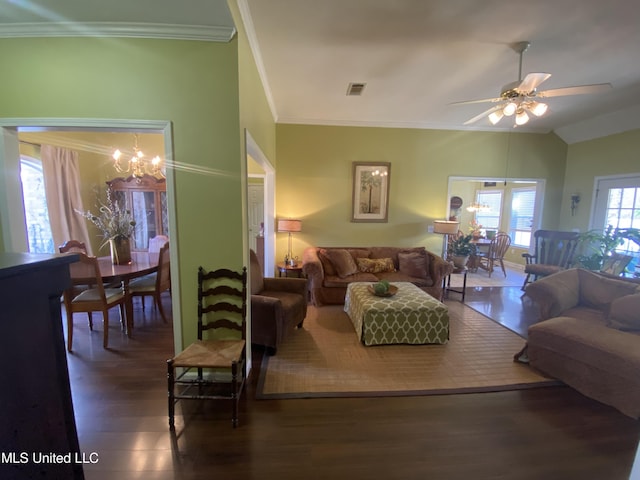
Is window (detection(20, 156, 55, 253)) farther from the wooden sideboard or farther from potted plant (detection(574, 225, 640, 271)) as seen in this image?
potted plant (detection(574, 225, 640, 271))

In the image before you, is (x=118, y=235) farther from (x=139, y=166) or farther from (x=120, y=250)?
(x=139, y=166)

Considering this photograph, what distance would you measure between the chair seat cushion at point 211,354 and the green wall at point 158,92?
1.03 metres

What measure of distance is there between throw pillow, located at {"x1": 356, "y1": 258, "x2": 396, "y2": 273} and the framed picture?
84 centimetres

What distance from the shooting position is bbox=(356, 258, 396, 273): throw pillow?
4.51m

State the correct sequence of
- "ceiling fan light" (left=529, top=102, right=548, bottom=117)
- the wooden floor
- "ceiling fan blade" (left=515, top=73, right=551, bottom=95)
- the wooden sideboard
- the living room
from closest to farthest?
the wooden sideboard
the wooden floor
the living room
"ceiling fan blade" (left=515, top=73, right=551, bottom=95)
"ceiling fan light" (left=529, top=102, right=548, bottom=117)

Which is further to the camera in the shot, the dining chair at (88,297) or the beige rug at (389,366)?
the dining chair at (88,297)

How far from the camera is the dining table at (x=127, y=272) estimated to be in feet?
9.44

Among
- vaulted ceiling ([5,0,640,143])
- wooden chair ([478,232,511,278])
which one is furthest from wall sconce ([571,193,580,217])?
vaulted ceiling ([5,0,640,143])

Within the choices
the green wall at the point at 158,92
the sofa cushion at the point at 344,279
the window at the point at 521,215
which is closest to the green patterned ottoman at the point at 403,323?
the sofa cushion at the point at 344,279

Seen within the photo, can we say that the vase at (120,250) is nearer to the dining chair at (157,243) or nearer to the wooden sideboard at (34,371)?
the dining chair at (157,243)

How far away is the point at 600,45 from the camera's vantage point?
252 cm

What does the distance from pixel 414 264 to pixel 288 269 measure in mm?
2104

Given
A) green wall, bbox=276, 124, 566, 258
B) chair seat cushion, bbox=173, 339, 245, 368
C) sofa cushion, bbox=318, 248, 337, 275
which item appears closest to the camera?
chair seat cushion, bbox=173, 339, 245, 368

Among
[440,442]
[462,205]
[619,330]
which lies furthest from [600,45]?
[462,205]
